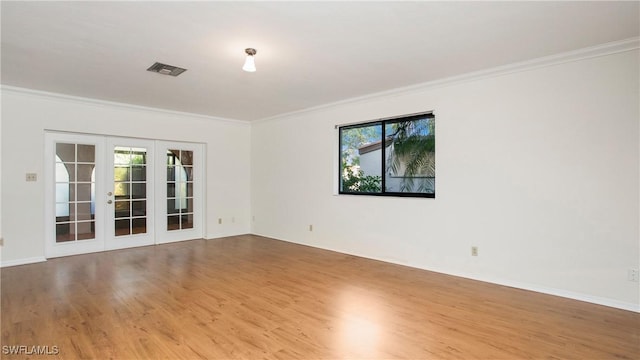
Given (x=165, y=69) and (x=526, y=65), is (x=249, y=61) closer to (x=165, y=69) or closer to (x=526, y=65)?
(x=165, y=69)

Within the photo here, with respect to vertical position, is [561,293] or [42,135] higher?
[42,135]

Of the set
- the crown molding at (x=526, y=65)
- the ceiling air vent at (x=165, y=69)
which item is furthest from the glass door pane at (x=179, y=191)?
the crown molding at (x=526, y=65)

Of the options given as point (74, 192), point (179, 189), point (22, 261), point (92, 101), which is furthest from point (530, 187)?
point (22, 261)

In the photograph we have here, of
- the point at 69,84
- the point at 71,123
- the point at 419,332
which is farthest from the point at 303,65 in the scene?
the point at 71,123

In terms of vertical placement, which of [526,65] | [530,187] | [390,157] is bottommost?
[530,187]

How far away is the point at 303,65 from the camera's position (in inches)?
142

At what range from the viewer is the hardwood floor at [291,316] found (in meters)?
2.36

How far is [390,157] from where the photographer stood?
16.1 ft

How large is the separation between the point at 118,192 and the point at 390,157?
4.51 m

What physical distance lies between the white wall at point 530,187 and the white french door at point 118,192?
3389mm

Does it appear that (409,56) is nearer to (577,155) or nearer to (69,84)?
(577,155)

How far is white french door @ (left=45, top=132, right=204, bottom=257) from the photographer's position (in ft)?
16.5

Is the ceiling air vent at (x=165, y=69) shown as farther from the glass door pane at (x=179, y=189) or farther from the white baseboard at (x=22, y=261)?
the white baseboard at (x=22, y=261)

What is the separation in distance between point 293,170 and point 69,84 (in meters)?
3.52
